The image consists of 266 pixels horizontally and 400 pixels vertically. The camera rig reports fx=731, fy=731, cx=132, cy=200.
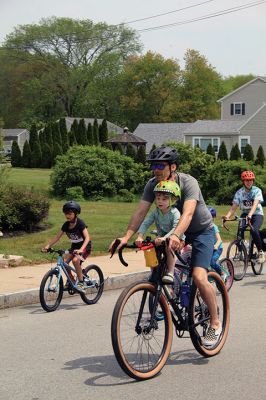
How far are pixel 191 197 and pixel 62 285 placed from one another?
382cm

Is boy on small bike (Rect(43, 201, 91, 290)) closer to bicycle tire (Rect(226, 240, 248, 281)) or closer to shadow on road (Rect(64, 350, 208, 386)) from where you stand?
shadow on road (Rect(64, 350, 208, 386))

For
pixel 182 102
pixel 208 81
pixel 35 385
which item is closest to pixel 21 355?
pixel 35 385

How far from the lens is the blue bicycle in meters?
9.58

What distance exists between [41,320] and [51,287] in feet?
2.41

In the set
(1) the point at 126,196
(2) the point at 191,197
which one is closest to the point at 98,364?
(2) the point at 191,197

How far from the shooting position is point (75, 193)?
29156 millimetres

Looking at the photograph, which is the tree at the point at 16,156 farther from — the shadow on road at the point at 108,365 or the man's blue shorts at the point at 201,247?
the man's blue shorts at the point at 201,247

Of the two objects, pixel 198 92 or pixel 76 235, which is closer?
pixel 76 235

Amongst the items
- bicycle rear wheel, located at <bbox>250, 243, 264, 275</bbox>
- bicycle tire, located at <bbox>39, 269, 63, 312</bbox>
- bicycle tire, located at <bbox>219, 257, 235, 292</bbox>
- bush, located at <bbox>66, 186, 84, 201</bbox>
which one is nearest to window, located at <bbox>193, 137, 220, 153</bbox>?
bush, located at <bbox>66, 186, 84, 201</bbox>

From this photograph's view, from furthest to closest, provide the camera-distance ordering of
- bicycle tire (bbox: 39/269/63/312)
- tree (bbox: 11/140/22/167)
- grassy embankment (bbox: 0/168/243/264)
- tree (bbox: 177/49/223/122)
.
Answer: tree (bbox: 177/49/223/122), tree (bbox: 11/140/22/167), grassy embankment (bbox: 0/168/243/264), bicycle tire (bbox: 39/269/63/312)

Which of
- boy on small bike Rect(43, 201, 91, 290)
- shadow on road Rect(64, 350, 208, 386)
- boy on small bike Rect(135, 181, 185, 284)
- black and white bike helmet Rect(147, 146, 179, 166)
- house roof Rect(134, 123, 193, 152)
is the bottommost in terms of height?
shadow on road Rect(64, 350, 208, 386)

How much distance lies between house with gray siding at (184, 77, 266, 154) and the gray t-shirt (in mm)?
60563

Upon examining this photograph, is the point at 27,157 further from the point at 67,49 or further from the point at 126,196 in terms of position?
the point at 67,49

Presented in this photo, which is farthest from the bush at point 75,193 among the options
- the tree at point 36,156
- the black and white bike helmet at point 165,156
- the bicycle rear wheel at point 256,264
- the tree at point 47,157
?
the tree at point 36,156
